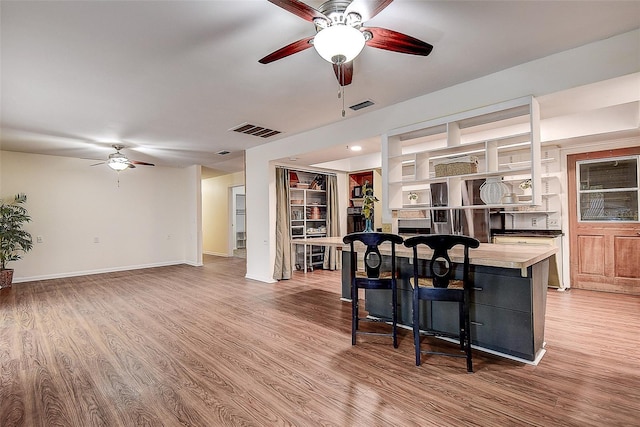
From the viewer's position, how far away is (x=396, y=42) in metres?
2.01

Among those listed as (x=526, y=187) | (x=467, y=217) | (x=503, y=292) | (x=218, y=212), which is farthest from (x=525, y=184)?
(x=218, y=212)

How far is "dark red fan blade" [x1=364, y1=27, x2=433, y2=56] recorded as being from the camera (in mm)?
1928

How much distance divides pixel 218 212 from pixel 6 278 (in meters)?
5.04

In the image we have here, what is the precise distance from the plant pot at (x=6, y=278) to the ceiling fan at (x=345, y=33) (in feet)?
22.0

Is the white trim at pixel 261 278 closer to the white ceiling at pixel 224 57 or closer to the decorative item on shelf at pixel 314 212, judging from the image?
the decorative item on shelf at pixel 314 212

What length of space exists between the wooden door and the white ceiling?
323 centimetres

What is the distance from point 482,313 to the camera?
2.69m

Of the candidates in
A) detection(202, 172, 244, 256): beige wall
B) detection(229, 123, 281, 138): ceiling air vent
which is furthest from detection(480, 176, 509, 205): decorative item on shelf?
detection(202, 172, 244, 256): beige wall

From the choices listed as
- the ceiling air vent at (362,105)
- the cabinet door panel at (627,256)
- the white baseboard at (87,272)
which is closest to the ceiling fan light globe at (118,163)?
the white baseboard at (87,272)

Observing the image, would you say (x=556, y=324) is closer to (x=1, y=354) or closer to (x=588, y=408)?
(x=588, y=408)

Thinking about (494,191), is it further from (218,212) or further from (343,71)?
(218,212)

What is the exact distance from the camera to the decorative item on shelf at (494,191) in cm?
323

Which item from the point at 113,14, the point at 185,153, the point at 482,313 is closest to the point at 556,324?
the point at 482,313

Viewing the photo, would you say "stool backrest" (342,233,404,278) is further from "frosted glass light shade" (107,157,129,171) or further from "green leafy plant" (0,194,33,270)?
"green leafy plant" (0,194,33,270)
